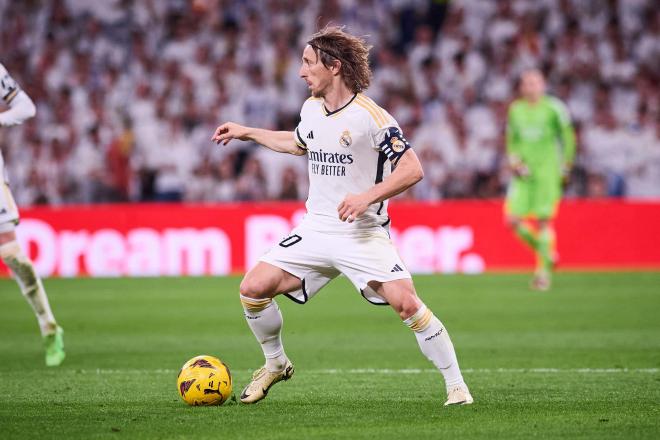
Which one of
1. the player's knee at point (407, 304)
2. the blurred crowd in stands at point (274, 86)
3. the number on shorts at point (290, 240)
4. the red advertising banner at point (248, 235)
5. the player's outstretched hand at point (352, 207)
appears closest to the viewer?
the player's outstretched hand at point (352, 207)

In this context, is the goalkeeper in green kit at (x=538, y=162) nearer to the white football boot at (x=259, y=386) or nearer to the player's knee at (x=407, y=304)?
the white football boot at (x=259, y=386)

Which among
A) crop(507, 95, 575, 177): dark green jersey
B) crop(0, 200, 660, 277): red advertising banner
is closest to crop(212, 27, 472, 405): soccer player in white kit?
crop(507, 95, 575, 177): dark green jersey

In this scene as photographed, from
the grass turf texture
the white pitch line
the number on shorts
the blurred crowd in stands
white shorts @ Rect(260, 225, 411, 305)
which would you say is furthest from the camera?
the blurred crowd in stands

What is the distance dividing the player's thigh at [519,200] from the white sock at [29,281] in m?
7.97

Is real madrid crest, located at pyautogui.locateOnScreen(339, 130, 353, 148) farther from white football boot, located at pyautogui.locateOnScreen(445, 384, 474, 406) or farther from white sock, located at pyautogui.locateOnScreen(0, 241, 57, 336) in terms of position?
Answer: white sock, located at pyautogui.locateOnScreen(0, 241, 57, 336)

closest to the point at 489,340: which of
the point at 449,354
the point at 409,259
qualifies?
the point at 449,354

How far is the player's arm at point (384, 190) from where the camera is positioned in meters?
6.43

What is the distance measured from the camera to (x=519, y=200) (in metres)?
15.7

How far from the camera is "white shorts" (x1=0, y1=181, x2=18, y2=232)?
9141 millimetres

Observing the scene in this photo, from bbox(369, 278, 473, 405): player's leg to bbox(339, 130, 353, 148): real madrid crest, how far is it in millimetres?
829

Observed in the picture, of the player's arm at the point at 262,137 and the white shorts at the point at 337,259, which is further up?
the player's arm at the point at 262,137

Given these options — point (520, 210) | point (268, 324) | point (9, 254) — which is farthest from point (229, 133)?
point (520, 210)

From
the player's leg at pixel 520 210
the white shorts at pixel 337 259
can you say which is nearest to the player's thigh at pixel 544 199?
the player's leg at pixel 520 210

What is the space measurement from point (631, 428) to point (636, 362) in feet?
10.8
